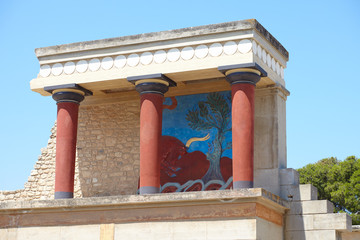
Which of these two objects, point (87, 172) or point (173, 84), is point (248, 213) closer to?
point (173, 84)

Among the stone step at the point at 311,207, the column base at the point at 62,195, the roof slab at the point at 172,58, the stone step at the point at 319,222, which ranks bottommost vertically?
the stone step at the point at 319,222

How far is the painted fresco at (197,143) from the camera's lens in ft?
49.5

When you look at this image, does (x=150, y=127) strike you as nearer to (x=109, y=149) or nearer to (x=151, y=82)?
(x=151, y=82)

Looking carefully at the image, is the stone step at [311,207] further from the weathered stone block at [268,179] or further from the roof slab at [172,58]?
the roof slab at [172,58]

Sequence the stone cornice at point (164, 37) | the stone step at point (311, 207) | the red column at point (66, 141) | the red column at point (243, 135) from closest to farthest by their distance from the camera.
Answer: the red column at point (243, 135) < the stone step at point (311, 207) < the stone cornice at point (164, 37) < the red column at point (66, 141)

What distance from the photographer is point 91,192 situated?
16.3 m

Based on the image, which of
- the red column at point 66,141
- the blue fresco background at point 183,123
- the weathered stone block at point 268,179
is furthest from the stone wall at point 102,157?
the weathered stone block at point 268,179

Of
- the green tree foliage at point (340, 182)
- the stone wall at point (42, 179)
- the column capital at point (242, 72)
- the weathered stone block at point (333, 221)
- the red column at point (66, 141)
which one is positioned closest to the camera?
the weathered stone block at point (333, 221)

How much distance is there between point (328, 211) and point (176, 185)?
3834 mm

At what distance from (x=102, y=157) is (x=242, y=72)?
4995 millimetres

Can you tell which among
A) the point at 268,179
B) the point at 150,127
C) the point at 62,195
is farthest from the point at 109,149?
the point at 268,179

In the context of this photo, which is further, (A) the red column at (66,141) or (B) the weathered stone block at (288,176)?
(A) the red column at (66,141)

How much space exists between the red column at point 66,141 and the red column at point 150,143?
6.29 feet

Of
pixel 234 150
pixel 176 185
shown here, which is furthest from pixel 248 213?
pixel 176 185
